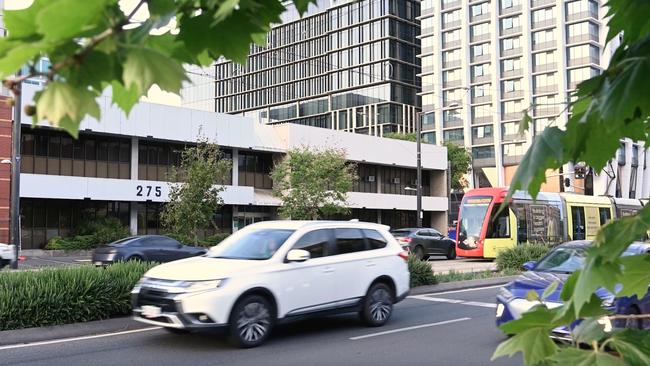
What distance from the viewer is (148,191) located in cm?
3750

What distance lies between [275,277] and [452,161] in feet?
223

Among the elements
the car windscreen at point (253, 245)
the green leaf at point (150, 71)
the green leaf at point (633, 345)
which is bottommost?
the car windscreen at point (253, 245)

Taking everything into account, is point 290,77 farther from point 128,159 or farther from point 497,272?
point 497,272

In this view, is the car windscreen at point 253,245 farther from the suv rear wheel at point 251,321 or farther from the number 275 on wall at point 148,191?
the number 275 on wall at point 148,191

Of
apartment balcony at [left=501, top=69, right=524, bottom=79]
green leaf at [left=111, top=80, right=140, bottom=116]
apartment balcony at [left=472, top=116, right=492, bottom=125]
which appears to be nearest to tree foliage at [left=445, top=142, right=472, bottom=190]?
apartment balcony at [left=472, top=116, right=492, bottom=125]

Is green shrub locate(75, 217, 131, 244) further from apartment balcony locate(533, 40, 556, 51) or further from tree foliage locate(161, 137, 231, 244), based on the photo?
apartment balcony locate(533, 40, 556, 51)

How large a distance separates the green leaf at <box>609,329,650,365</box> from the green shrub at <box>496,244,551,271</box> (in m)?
19.4

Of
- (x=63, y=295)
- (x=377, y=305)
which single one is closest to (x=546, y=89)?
(x=377, y=305)

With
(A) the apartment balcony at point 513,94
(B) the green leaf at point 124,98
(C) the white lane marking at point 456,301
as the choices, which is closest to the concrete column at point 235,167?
(C) the white lane marking at point 456,301

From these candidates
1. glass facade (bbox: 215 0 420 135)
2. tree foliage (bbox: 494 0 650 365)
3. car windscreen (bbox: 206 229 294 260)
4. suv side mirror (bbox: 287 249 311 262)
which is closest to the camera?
tree foliage (bbox: 494 0 650 365)

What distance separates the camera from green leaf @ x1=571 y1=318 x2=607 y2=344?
5.27 feet

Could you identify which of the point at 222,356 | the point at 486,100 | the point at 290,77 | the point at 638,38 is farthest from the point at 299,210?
the point at 290,77

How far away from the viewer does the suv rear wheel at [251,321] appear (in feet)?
27.6

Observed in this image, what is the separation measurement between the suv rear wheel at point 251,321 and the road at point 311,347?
0.51 ft
